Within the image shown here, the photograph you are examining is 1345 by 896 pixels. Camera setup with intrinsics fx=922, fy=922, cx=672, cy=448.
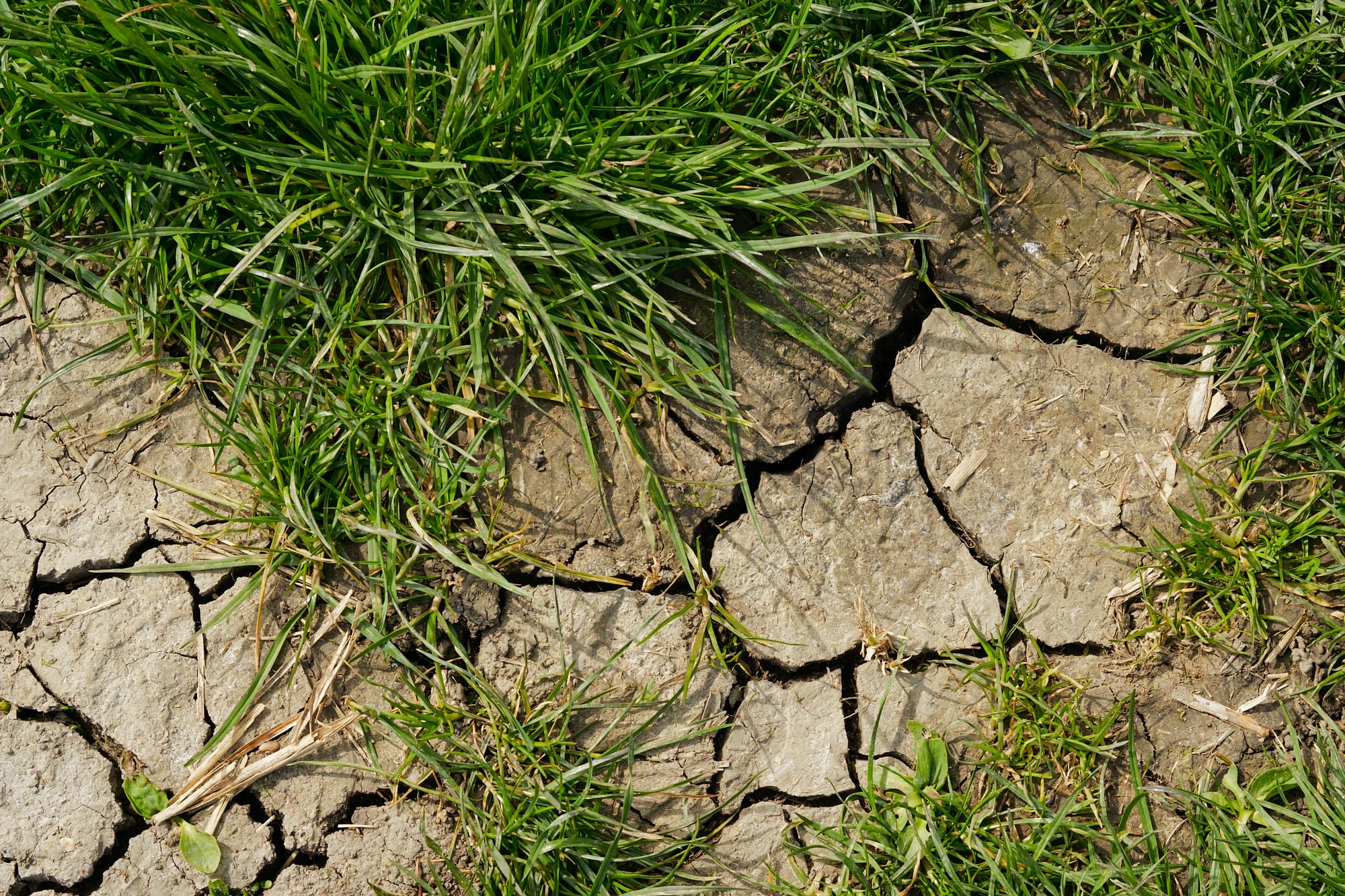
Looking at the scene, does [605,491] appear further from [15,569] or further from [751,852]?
[15,569]

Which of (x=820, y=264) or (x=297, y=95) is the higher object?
(x=297, y=95)

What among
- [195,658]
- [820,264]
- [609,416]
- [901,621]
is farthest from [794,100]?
[195,658]

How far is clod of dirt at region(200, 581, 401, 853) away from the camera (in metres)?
2.03

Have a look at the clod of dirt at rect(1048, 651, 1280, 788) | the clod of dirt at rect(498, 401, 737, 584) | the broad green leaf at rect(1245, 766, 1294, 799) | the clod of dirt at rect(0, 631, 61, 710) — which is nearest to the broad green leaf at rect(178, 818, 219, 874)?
the clod of dirt at rect(0, 631, 61, 710)

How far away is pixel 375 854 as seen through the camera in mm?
2027

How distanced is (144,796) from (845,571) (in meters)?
1.62

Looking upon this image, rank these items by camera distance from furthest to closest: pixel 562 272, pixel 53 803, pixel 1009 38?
1. pixel 1009 38
2. pixel 562 272
3. pixel 53 803

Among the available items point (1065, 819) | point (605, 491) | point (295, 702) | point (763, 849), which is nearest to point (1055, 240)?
point (605, 491)

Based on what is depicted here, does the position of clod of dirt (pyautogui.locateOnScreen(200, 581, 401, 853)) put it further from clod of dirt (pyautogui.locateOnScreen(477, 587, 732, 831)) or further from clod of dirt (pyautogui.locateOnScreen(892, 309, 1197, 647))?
clod of dirt (pyautogui.locateOnScreen(892, 309, 1197, 647))

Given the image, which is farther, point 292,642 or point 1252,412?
point 1252,412

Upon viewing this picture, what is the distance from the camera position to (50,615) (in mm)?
2049

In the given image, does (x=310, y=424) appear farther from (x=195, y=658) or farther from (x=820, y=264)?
(x=820, y=264)

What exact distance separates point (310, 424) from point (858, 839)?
154 centimetres

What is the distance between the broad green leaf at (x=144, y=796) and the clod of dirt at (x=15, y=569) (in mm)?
451
